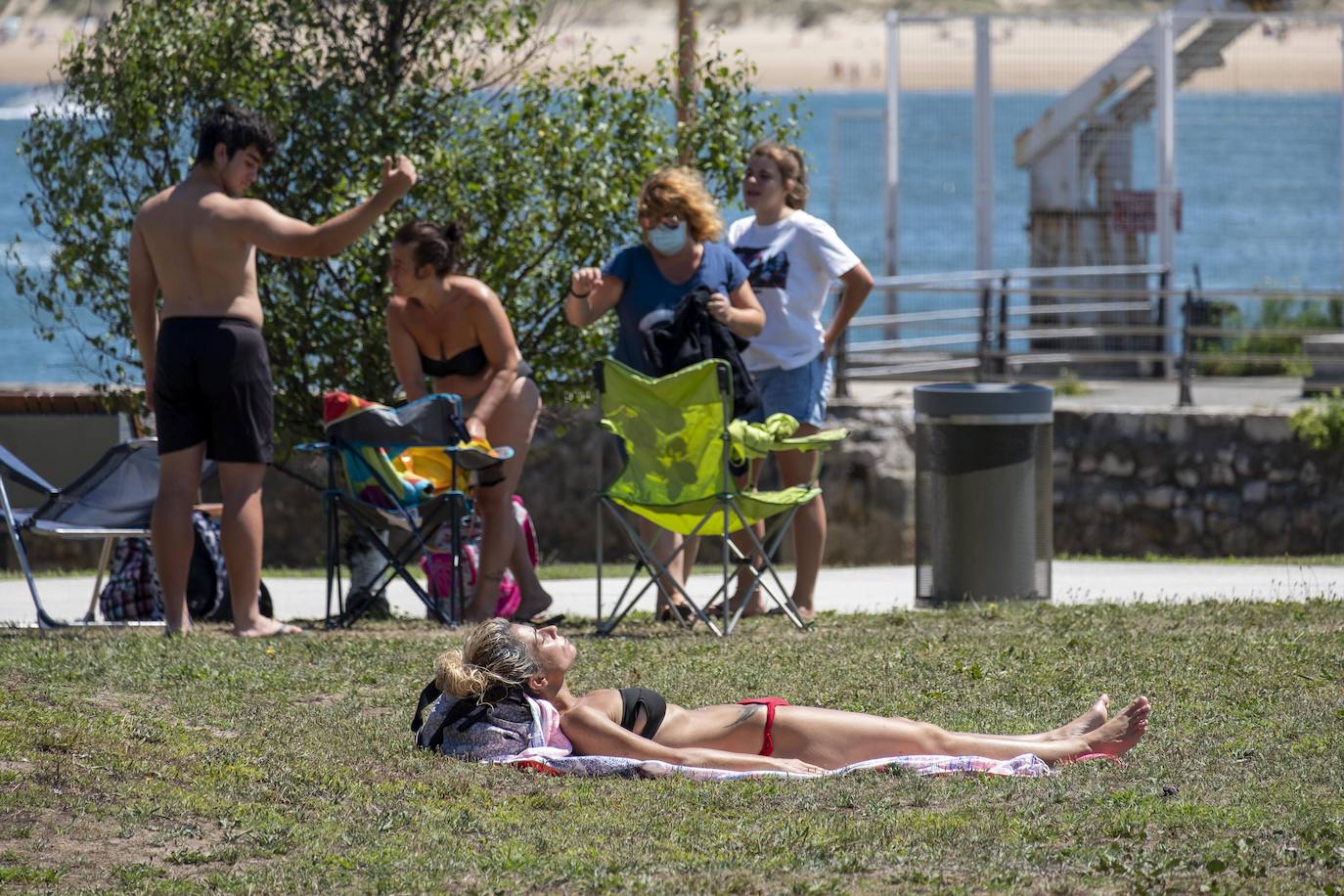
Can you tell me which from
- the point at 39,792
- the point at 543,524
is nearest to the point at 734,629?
the point at 39,792

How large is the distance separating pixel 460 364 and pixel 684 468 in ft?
3.42

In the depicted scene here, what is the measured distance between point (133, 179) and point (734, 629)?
3987 mm

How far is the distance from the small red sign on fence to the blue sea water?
18556mm

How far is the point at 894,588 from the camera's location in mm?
9148

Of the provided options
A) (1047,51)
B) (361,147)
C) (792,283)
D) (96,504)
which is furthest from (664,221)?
(1047,51)

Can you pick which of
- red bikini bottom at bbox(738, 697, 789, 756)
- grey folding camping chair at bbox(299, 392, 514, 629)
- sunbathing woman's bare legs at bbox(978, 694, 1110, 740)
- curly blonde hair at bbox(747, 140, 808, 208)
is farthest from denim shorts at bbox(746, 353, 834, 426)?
red bikini bottom at bbox(738, 697, 789, 756)

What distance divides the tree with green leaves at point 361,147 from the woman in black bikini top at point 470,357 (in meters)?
1.59

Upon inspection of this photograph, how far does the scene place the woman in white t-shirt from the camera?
7738 mm

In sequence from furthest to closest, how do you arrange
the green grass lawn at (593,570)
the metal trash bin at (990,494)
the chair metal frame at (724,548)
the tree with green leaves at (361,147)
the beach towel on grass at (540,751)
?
1. the green grass lawn at (593,570)
2. the tree with green leaves at (361,147)
3. the metal trash bin at (990,494)
4. the chair metal frame at (724,548)
5. the beach towel on grass at (540,751)

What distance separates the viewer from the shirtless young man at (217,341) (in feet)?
23.1

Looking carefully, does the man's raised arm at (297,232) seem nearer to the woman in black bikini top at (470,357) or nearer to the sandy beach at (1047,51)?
the woman in black bikini top at (470,357)

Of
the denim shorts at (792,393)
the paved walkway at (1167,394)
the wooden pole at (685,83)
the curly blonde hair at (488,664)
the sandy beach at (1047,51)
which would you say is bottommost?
the paved walkway at (1167,394)

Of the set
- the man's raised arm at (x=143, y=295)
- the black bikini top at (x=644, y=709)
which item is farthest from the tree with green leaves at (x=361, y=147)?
the black bikini top at (x=644, y=709)

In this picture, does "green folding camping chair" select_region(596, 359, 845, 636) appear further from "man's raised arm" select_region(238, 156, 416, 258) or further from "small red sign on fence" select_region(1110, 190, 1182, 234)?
"small red sign on fence" select_region(1110, 190, 1182, 234)
